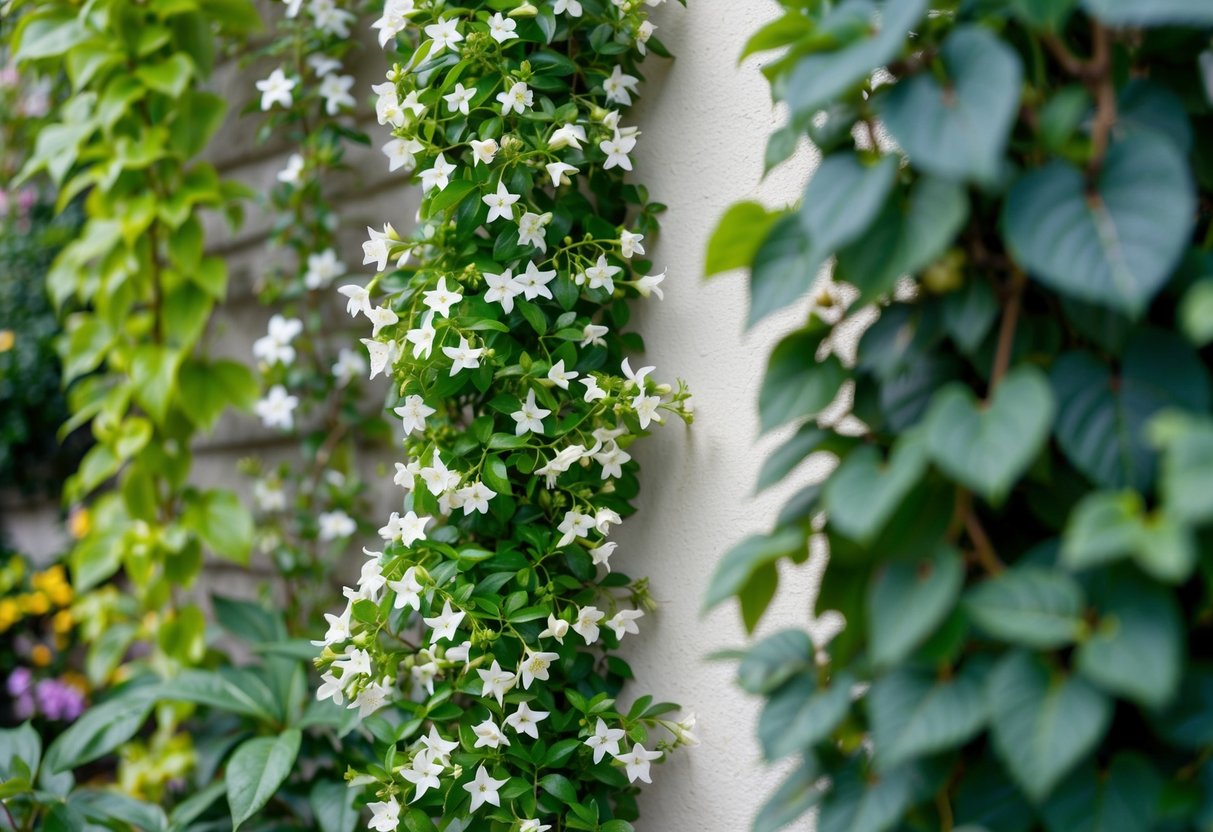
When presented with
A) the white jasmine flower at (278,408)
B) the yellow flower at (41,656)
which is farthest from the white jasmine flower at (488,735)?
the yellow flower at (41,656)

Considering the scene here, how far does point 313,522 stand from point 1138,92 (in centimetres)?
163

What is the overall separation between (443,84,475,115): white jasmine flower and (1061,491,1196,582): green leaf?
0.92 m

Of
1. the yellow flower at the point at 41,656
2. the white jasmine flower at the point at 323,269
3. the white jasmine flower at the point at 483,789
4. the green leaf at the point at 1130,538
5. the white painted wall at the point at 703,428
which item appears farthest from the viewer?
the yellow flower at the point at 41,656

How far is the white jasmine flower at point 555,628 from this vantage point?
1.24m

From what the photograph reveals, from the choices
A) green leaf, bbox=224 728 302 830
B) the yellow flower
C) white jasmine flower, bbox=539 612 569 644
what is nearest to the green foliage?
white jasmine flower, bbox=539 612 569 644

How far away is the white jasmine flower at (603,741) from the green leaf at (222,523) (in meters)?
0.96

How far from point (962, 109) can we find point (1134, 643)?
408 millimetres

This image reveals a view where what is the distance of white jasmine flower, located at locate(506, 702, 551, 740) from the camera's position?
1228mm

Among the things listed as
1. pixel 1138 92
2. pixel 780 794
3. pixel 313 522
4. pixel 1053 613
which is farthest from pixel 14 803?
pixel 1138 92

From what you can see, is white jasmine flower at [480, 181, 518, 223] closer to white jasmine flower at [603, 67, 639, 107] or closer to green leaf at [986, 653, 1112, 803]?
white jasmine flower at [603, 67, 639, 107]

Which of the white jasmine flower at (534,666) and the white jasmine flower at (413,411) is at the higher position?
the white jasmine flower at (413,411)

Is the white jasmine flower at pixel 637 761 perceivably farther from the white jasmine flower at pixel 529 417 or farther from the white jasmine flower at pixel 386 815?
the white jasmine flower at pixel 529 417

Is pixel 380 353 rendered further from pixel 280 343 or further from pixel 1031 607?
pixel 1031 607

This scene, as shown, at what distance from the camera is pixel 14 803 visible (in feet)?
4.92
